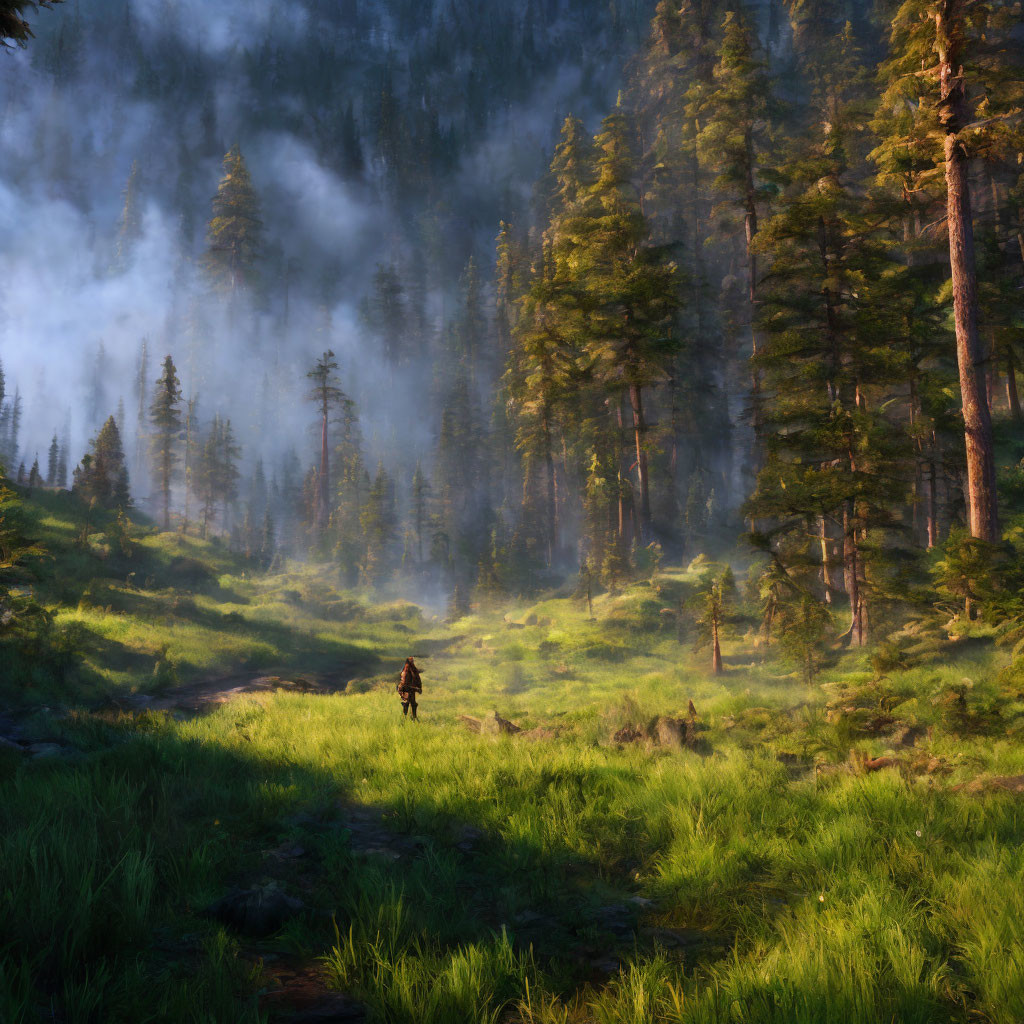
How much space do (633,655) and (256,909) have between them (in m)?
22.0

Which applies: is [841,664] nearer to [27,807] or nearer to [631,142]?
[27,807]

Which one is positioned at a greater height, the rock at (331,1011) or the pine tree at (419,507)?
the pine tree at (419,507)

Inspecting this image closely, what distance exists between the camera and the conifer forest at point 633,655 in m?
3.49

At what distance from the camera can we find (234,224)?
82.3 m

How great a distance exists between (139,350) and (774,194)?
115879 millimetres

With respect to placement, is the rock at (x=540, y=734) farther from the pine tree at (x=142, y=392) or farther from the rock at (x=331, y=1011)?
the pine tree at (x=142, y=392)

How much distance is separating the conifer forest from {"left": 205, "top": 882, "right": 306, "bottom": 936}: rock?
3 centimetres

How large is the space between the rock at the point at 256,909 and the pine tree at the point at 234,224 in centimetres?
9536

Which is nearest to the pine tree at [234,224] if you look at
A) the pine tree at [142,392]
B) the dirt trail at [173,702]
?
the pine tree at [142,392]

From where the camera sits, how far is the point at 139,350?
4390 inches

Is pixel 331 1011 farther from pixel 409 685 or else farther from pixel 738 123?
pixel 738 123

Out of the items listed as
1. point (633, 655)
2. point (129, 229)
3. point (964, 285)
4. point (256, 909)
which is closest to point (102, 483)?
point (633, 655)

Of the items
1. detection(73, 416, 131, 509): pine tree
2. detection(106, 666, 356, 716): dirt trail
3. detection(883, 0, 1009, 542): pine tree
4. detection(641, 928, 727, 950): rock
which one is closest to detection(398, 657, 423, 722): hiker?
detection(106, 666, 356, 716): dirt trail

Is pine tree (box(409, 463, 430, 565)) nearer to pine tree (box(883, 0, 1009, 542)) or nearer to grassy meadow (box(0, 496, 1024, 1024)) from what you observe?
grassy meadow (box(0, 496, 1024, 1024))
